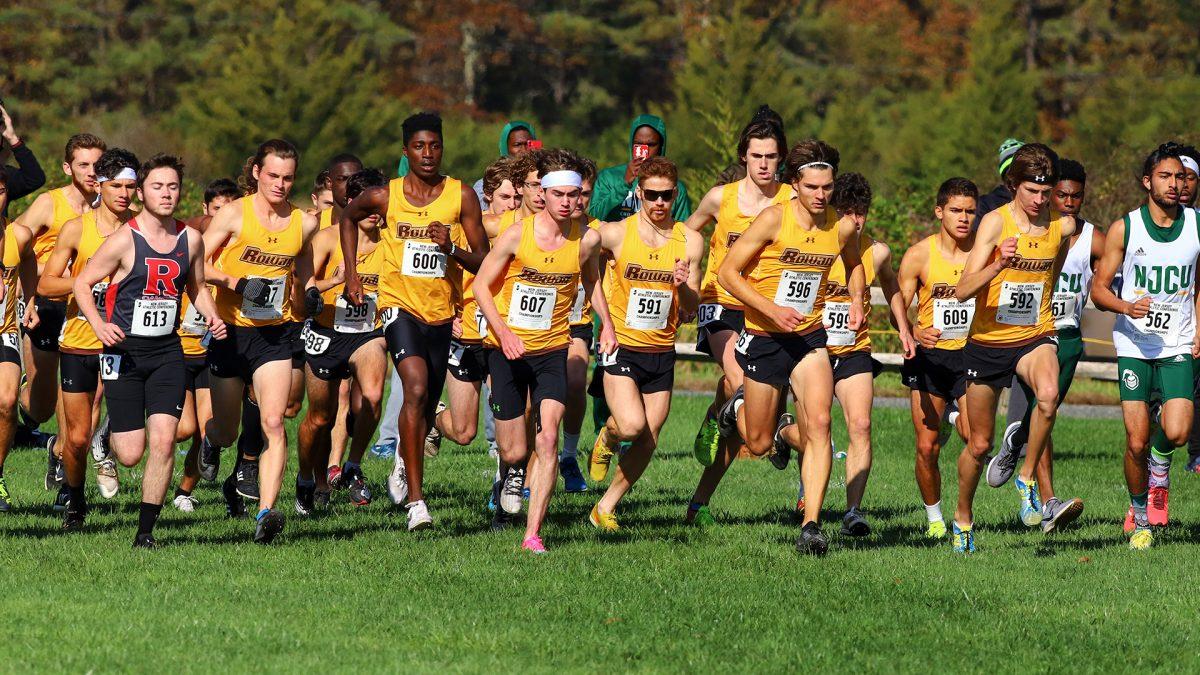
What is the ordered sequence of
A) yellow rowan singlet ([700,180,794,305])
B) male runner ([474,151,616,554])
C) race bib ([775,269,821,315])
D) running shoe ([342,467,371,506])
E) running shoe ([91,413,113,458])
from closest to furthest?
male runner ([474,151,616,554])
race bib ([775,269,821,315])
yellow rowan singlet ([700,180,794,305])
running shoe ([342,467,371,506])
running shoe ([91,413,113,458])

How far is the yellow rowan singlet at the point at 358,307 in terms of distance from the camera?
12.3 metres

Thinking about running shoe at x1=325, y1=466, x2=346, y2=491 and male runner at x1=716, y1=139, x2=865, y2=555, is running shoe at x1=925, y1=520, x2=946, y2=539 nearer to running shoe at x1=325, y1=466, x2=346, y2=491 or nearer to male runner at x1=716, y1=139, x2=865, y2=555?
male runner at x1=716, y1=139, x2=865, y2=555

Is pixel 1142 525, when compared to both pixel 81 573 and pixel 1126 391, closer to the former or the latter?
pixel 1126 391

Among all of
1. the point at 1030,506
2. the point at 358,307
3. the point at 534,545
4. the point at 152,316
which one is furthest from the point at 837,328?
the point at 152,316

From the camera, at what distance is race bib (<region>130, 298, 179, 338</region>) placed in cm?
1013

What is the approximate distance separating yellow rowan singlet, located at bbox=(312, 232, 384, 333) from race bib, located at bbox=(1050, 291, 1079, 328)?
450 cm

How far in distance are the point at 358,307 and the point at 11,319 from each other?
2.15m

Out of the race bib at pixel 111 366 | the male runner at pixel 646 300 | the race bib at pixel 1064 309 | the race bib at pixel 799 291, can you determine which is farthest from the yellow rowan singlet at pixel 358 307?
the race bib at pixel 1064 309

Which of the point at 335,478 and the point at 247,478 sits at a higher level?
the point at 247,478

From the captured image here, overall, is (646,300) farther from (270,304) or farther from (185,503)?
(185,503)

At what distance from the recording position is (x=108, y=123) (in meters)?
53.4

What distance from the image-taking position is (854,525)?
11.0 m

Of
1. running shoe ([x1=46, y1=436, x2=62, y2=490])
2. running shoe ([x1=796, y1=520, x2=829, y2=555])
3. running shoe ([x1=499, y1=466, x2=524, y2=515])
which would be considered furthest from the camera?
running shoe ([x1=46, y1=436, x2=62, y2=490])

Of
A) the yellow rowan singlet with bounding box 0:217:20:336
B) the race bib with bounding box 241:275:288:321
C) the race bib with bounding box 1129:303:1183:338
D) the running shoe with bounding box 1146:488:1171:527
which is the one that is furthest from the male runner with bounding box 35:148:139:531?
the running shoe with bounding box 1146:488:1171:527
